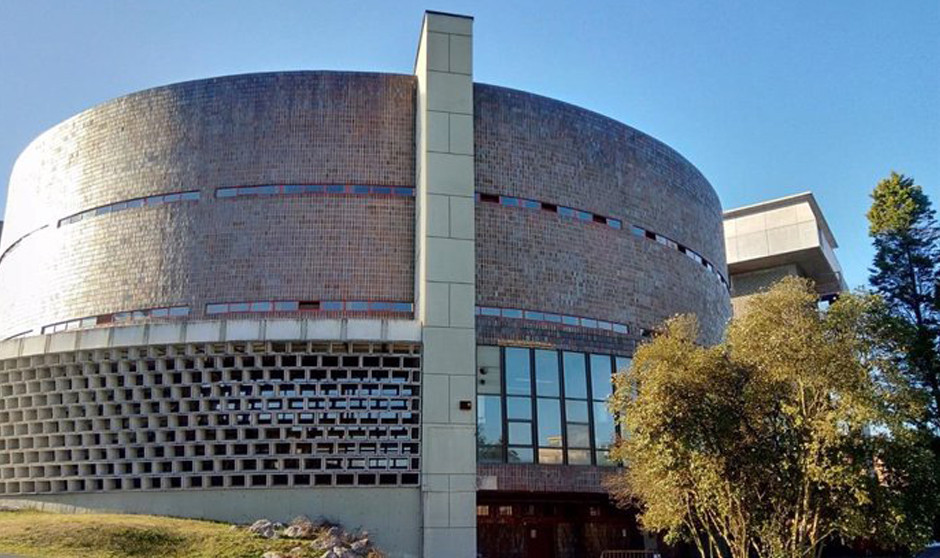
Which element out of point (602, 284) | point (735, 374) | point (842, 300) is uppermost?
point (602, 284)

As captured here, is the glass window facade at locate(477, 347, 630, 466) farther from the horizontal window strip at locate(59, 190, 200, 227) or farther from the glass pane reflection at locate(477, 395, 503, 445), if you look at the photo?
the horizontal window strip at locate(59, 190, 200, 227)

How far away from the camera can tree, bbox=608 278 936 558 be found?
1609 cm

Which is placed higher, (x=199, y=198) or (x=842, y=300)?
(x=199, y=198)

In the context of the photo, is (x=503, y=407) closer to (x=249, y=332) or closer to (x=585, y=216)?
(x=585, y=216)

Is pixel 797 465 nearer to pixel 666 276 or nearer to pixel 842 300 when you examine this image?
pixel 842 300

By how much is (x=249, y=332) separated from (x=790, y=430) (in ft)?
44.6

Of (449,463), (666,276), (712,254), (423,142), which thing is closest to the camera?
(449,463)

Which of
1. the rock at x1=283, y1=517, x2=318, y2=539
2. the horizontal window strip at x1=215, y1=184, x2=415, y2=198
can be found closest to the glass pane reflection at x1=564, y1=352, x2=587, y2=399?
the horizontal window strip at x1=215, y1=184, x2=415, y2=198

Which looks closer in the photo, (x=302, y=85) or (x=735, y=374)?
(x=735, y=374)

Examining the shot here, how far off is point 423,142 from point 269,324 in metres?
6.97

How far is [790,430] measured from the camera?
1725 centimetres

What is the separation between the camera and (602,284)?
27359 millimetres

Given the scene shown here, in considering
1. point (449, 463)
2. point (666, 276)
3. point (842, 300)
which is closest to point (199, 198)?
point (449, 463)

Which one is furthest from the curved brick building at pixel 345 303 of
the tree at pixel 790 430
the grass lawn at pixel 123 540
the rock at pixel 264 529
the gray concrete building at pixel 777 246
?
the gray concrete building at pixel 777 246
